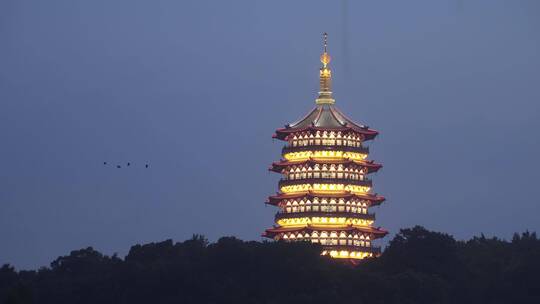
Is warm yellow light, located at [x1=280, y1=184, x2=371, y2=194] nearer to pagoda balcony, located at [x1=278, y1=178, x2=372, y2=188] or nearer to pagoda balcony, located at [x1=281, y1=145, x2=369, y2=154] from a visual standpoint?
pagoda balcony, located at [x1=278, y1=178, x2=372, y2=188]

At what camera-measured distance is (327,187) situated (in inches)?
6511

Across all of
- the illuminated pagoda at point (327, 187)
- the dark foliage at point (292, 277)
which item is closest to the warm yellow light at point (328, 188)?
the illuminated pagoda at point (327, 187)

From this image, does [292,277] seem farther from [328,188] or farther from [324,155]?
[324,155]

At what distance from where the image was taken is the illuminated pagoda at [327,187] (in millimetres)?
164125

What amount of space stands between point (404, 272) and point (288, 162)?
19.3 m

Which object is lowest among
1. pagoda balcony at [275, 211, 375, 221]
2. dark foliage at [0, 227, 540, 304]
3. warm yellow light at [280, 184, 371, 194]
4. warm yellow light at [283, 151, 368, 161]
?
dark foliage at [0, 227, 540, 304]

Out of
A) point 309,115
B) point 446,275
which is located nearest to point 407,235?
point 446,275

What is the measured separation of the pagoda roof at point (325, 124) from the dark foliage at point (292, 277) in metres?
11.4

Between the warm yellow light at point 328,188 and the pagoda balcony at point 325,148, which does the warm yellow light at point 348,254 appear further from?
the pagoda balcony at point 325,148

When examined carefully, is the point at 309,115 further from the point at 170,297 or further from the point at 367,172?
the point at 170,297

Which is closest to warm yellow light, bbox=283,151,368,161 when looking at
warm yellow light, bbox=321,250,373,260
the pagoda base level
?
the pagoda base level

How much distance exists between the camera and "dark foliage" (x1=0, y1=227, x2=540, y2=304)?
148250 mm

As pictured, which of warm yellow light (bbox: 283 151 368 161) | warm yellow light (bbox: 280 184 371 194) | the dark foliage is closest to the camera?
the dark foliage

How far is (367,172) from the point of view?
168375mm
